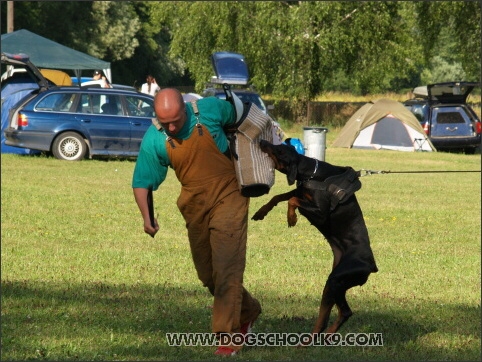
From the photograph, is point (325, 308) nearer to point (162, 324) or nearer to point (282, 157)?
point (282, 157)

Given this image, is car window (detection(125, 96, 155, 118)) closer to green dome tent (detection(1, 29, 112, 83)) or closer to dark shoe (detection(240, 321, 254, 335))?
green dome tent (detection(1, 29, 112, 83))

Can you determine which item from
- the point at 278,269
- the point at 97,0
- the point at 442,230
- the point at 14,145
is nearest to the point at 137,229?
the point at 278,269

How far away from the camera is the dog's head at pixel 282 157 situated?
6.62m

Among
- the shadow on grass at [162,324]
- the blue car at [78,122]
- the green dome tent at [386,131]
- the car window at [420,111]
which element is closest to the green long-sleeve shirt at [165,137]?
the shadow on grass at [162,324]

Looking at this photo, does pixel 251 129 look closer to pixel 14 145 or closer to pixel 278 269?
pixel 278 269

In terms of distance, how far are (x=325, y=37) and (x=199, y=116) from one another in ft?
107

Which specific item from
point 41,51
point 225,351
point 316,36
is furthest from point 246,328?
point 316,36

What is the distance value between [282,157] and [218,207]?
1.87ft

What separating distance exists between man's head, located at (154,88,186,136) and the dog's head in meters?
0.61

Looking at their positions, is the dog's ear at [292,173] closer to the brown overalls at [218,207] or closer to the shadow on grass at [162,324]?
the brown overalls at [218,207]

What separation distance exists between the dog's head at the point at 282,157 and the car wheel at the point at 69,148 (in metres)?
16.8

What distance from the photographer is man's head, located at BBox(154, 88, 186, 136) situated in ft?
20.7

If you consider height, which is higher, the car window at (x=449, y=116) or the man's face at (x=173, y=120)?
the man's face at (x=173, y=120)

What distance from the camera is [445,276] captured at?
1004cm
